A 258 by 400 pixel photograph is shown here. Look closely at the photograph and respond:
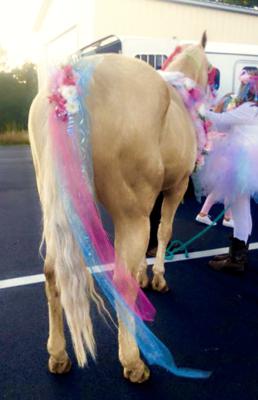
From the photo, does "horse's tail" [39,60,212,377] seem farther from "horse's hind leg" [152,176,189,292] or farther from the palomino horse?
"horse's hind leg" [152,176,189,292]

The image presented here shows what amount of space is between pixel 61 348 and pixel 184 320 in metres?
0.99

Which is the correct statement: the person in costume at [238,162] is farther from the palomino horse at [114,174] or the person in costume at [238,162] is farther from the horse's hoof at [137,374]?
the horse's hoof at [137,374]

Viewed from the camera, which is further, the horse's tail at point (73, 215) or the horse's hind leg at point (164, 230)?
the horse's hind leg at point (164, 230)

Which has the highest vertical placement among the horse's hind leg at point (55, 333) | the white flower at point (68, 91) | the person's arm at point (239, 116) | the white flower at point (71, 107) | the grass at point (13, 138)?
the white flower at point (68, 91)

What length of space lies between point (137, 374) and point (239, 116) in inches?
85.8

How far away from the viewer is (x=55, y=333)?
2.24 meters

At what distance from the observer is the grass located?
500 inches

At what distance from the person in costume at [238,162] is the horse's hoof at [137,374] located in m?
1.69

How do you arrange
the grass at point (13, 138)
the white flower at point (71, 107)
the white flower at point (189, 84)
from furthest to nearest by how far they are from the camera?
the grass at point (13, 138), the white flower at point (189, 84), the white flower at point (71, 107)

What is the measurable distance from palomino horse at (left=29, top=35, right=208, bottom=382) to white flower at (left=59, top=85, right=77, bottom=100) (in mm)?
26

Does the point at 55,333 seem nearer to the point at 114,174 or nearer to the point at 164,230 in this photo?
the point at 114,174

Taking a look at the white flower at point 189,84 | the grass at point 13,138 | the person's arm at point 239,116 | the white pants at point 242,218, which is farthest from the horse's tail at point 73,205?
the grass at point 13,138

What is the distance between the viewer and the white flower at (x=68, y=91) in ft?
5.79

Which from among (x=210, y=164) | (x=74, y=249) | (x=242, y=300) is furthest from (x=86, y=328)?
(x=210, y=164)
